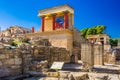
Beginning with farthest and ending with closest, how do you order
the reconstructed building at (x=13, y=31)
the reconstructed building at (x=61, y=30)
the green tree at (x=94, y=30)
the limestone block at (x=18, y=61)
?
the green tree at (x=94, y=30)
the reconstructed building at (x=13, y=31)
the reconstructed building at (x=61, y=30)
the limestone block at (x=18, y=61)

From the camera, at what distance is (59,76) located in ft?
23.6

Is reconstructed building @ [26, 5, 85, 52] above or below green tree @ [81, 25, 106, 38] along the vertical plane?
below

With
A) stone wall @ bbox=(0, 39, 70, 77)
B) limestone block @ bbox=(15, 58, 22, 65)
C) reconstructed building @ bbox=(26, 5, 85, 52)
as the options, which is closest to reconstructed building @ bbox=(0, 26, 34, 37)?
reconstructed building @ bbox=(26, 5, 85, 52)

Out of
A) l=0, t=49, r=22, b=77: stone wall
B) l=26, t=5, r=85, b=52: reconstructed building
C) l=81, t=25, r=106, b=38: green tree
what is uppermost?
l=81, t=25, r=106, b=38: green tree

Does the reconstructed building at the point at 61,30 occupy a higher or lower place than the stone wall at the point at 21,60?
higher

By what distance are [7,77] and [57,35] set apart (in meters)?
10.1

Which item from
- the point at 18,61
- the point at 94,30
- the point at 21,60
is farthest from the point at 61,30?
the point at 94,30

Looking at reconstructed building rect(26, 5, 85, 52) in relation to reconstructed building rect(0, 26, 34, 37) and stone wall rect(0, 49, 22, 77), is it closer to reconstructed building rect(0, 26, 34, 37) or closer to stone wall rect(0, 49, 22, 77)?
stone wall rect(0, 49, 22, 77)

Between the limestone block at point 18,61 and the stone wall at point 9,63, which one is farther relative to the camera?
the limestone block at point 18,61

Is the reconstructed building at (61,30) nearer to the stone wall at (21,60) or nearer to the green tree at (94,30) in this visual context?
the stone wall at (21,60)

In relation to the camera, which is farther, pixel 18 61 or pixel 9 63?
pixel 18 61

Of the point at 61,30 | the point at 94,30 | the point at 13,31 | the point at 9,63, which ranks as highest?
the point at 94,30

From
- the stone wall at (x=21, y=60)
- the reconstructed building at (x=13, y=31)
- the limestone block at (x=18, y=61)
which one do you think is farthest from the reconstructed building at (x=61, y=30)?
the reconstructed building at (x=13, y=31)

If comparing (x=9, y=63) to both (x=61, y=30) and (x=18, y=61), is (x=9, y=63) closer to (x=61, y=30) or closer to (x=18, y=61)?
(x=18, y=61)
